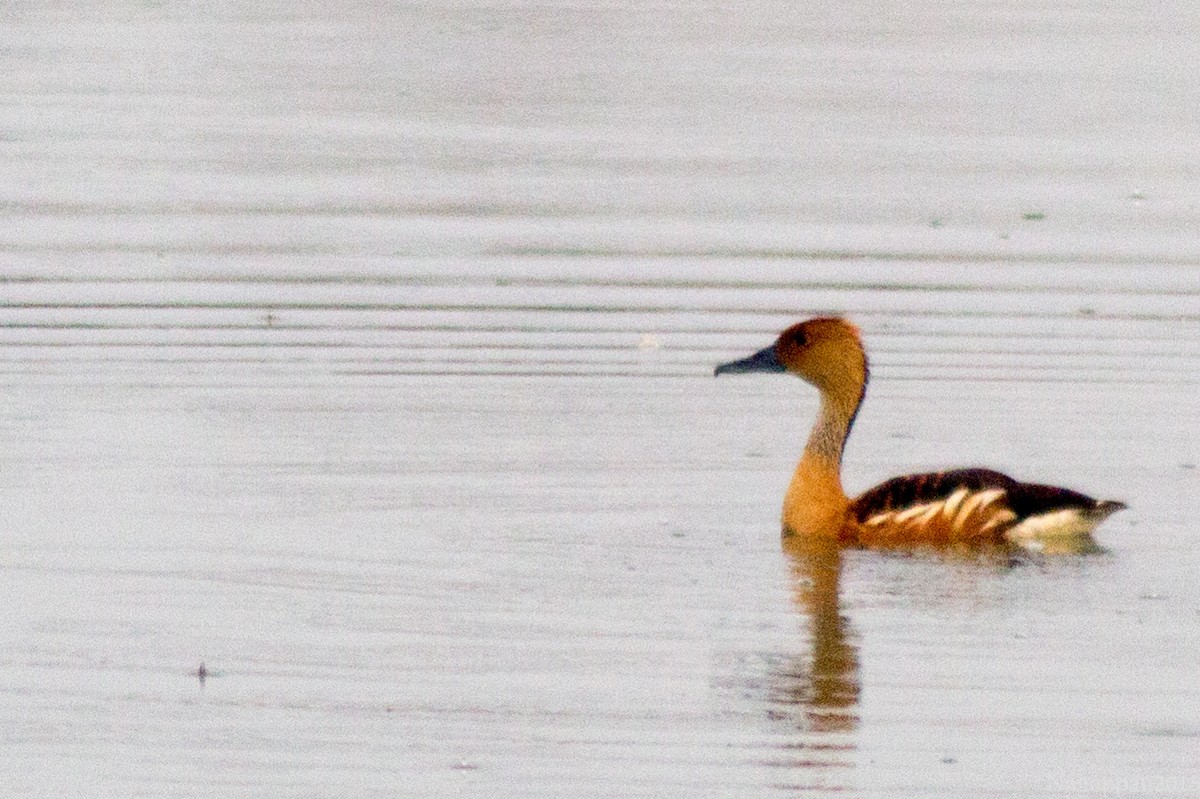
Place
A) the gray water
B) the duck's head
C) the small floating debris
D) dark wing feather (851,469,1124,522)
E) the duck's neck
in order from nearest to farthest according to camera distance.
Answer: the gray water → dark wing feather (851,469,1124,522) → the duck's neck → the duck's head → the small floating debris

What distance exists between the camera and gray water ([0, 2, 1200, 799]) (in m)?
9.93

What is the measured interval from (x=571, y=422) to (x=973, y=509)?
2639 millimetres

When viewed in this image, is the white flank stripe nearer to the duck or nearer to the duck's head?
the duck

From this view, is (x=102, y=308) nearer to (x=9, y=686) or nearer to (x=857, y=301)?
(x=857, y=301)

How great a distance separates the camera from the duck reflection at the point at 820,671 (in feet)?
33.3

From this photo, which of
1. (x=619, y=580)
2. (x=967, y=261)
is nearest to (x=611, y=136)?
(x=967, y=261)

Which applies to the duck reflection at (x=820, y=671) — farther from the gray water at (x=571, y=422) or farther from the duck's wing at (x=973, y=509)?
the duck's wing at (x=973, y=509)

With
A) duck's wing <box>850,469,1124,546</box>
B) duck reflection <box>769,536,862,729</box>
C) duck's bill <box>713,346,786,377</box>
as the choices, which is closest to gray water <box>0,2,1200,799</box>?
duck reflection <box>769,536,862,729</box>

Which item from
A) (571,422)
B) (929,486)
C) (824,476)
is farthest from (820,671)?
(571,422)

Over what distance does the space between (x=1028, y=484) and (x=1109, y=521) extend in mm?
724

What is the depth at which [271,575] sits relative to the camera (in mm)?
11867

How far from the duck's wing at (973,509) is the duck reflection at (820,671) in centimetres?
67

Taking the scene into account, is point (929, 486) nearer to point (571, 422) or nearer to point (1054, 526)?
point (1054, 526)

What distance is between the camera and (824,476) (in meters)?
13.4
